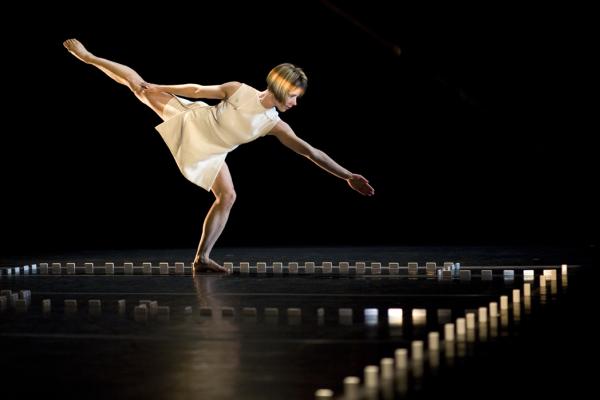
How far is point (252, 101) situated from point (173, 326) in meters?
2.15

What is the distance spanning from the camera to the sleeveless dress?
5.48 metres

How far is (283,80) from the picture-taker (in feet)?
17.3

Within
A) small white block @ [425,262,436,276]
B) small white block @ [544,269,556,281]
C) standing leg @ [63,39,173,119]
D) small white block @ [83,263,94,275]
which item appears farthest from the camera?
small white block @ [83,263,94,275]

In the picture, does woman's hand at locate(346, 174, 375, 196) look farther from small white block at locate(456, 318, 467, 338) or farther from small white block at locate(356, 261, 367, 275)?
small white block at locate(456, 318, 467, 338)

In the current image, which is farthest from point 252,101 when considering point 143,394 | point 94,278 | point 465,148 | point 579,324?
point 465,148

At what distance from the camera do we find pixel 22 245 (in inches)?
359

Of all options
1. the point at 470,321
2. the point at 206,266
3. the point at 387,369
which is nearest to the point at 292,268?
the point at 206,266

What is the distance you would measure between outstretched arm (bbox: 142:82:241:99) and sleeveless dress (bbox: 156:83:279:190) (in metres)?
0.04

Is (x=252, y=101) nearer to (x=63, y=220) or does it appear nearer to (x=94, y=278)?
(x=94, y=278)

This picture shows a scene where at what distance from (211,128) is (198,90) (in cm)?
28

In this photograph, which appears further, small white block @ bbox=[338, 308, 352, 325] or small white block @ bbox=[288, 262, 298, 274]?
small white block @ bbox=[288, 262, 298, 274]

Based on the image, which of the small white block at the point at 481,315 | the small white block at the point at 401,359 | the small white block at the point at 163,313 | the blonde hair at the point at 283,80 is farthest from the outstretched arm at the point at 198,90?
the small white block at the point at 401,359

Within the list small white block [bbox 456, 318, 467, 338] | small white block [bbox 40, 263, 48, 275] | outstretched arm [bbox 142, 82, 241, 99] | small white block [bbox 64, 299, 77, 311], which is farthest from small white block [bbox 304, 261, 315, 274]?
small white block [bbox 456, 318, 467, 338]

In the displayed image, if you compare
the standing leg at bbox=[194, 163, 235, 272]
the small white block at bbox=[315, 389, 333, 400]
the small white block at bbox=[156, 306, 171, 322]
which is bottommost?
the small white block at bbox=[315, 389, 333, 400]
